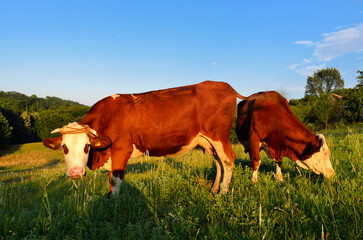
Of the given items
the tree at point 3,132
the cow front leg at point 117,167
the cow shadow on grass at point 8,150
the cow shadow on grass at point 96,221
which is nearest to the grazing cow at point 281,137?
the cow shadow on grass at point 96,221

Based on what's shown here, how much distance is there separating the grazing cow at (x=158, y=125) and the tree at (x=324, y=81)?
290 ft

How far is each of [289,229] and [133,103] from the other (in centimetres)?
356

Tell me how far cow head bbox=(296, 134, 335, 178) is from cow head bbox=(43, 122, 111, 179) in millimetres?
4807

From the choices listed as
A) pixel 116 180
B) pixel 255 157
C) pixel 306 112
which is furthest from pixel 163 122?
pixel 306 112

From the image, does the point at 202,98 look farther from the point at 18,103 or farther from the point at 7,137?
the point at 18,103

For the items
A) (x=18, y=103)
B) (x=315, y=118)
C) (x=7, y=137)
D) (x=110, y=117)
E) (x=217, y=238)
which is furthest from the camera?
(x=18, y=103)

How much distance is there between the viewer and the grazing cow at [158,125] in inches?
171

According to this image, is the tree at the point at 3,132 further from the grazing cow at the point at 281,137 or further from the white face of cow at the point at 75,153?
the grazing cow at the point at 281,137

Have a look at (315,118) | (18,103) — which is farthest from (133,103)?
(18,103)

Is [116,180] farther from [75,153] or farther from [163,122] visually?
[163,122]

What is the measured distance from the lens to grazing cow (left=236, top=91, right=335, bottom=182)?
4988 millimetres

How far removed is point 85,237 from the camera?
2.77 metres

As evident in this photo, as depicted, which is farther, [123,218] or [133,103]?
[133,103]

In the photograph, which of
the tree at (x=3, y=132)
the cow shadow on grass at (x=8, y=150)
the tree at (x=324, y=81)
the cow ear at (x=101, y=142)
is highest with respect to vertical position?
the tree at (x=324, y=81)
